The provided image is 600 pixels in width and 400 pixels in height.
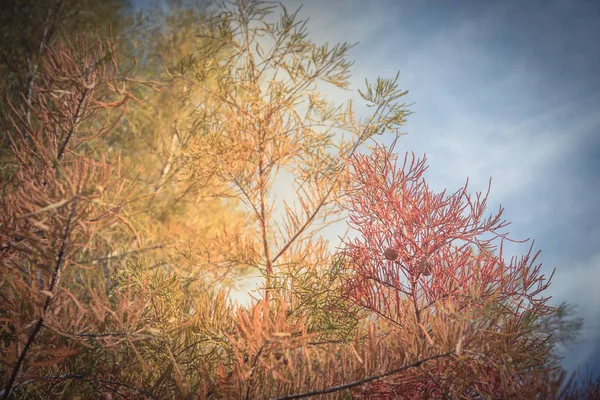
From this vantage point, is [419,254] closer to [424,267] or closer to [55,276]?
[424,267]

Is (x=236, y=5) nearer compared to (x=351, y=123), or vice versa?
(x=351, y=123)

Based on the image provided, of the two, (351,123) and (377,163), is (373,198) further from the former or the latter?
(351,123)

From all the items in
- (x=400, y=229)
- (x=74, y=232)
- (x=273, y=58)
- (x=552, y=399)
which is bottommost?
(x=552, y=399)

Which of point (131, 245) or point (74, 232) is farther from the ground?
point (131, 245)

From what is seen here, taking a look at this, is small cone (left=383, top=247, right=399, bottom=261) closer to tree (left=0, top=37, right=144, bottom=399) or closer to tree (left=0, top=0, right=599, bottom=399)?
tree (left=0, top=0, right=599, bottom=399)

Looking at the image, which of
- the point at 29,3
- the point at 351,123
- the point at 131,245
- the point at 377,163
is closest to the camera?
the point at 377,163

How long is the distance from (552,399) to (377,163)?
0.63 metres

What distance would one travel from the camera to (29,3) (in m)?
2.37

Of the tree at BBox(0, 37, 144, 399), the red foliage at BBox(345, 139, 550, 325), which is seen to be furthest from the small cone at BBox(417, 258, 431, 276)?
the tree at BBox(0, 37, 144, 399)

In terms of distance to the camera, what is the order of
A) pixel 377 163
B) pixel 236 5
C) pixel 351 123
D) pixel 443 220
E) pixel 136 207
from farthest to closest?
pixel 136 207 → pixel 236 5 → pixel 351 123 → pixel 377 163 → pixel 443 220

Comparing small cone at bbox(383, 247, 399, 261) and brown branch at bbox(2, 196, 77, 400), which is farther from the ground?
small cone at bbox(383, 247, 399, 261)

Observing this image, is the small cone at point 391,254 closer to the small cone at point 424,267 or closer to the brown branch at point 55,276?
the small cone at point 424,267

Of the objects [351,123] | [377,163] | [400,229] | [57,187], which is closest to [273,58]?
[351,123]

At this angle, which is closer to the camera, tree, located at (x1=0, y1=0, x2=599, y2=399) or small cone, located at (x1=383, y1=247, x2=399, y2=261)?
tree, located at (x1=0, y1=0, x2=599, y2=399)
